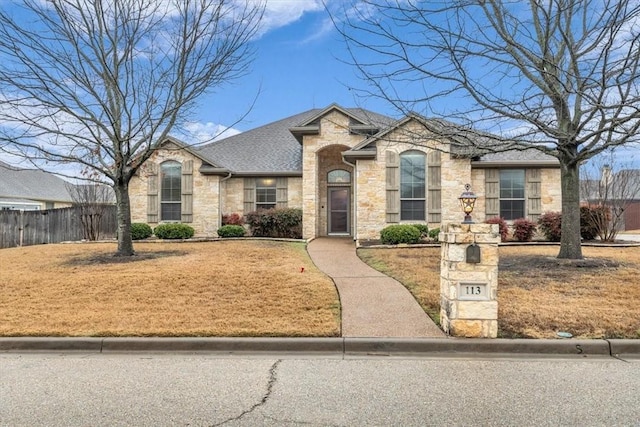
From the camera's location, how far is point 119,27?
10.7 meters

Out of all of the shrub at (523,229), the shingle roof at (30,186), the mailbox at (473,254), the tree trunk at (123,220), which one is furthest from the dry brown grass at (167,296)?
the shingle roof at (30,186)

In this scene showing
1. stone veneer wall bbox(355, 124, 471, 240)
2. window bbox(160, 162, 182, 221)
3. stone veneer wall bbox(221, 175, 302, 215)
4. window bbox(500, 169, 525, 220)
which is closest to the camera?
stone veneer wall bbox(355, 124, 471, 240)

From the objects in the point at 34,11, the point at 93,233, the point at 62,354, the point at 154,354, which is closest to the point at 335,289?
the point at 154,354

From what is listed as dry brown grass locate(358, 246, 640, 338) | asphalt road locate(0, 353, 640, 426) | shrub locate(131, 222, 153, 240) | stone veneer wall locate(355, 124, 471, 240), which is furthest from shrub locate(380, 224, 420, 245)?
asphalt road locate(0, 353, 640, 426)

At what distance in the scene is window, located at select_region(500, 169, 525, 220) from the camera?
1634 cm

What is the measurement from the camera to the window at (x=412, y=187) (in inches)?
622

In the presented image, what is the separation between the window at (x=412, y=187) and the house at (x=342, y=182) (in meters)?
0.04

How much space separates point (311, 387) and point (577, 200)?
8.53m

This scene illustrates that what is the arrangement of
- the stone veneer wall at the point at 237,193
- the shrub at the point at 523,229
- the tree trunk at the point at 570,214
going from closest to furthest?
the tree trunk at the point at 570,214, the shrub at the point at 523,229, the stone veneer wall at the point at 237,193

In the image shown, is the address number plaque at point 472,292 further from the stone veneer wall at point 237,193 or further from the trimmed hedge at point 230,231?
the stone veneer wall at point 237,193

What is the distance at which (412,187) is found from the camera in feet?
51.9

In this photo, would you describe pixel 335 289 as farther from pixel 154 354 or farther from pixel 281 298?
pixel 154 354

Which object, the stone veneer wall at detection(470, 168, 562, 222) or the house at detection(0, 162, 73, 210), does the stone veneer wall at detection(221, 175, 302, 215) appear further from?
the house at detection(0, 162, 73, 210)

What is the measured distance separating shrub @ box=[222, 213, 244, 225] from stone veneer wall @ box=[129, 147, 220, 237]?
12.7 inches
